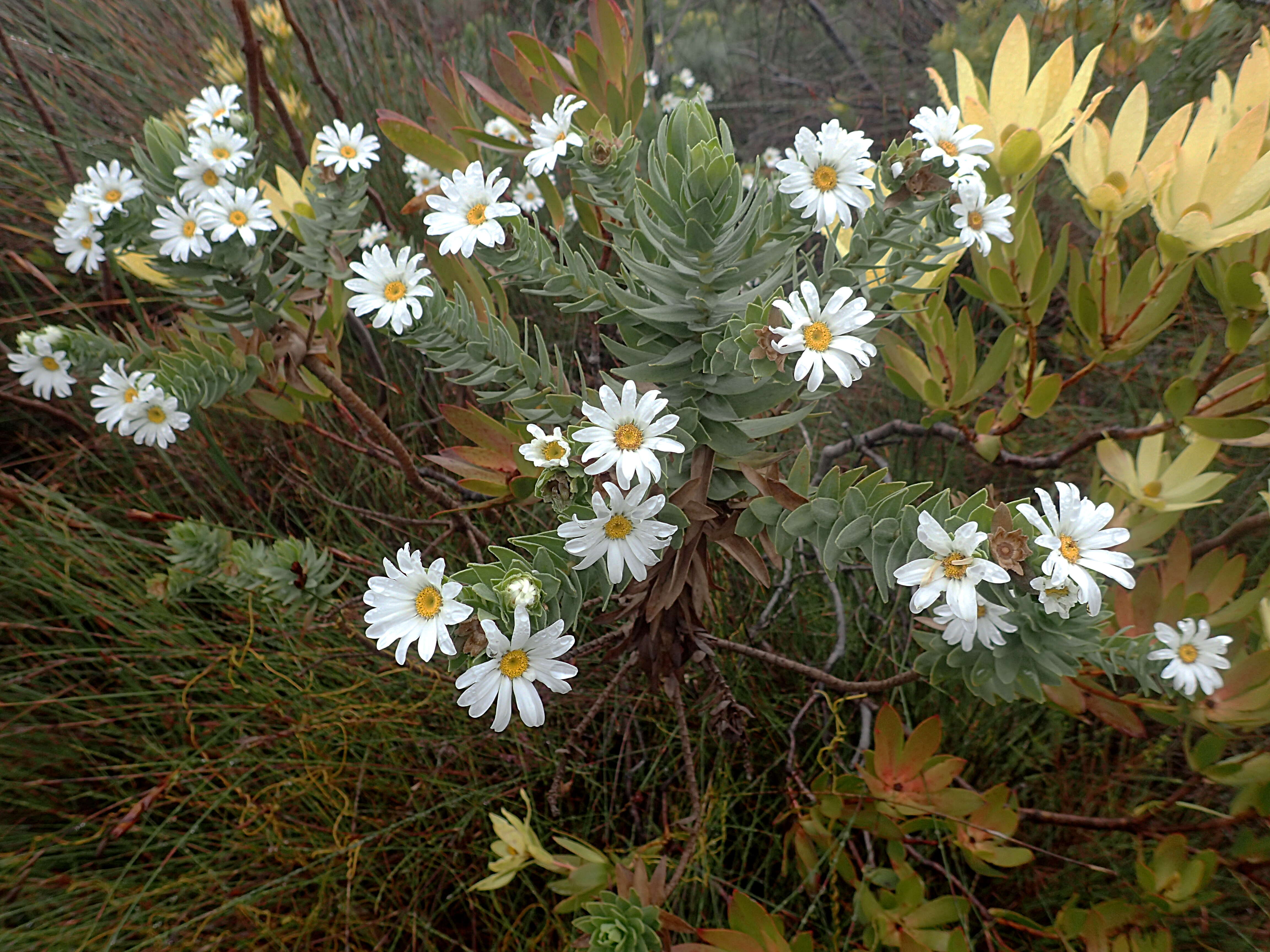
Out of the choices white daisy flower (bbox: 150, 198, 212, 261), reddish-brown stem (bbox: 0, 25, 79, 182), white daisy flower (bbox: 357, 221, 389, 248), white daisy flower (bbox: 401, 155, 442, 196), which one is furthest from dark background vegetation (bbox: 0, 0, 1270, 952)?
white daisy flower (bbox: 150, 198, 212, 261)

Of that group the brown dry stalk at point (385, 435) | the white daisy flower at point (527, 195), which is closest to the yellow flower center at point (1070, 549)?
the brown dry stalk at point (385, 435)

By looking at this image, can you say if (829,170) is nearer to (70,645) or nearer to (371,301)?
(371,301)

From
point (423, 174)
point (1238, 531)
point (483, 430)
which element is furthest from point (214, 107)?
point (1238, 531)

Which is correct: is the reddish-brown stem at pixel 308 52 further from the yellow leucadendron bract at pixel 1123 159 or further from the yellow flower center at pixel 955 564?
the yellow flower center at pixel 955 564

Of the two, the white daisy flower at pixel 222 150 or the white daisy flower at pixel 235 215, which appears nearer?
the white daisy flower at pixel 235 215

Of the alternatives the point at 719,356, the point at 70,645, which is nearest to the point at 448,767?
the point at 70,645

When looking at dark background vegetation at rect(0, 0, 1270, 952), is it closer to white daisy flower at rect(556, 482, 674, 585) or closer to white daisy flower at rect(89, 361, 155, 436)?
white daisy flower at rect(89, 361, 155, 436)
